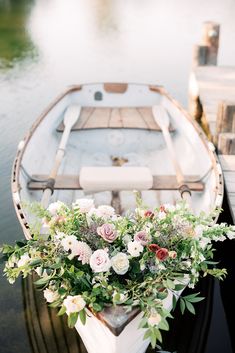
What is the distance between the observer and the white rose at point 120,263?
9.55 ft

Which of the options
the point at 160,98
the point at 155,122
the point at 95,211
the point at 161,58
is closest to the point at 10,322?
the point at 95,211

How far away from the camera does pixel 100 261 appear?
2865 millimetres

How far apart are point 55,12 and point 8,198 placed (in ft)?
57.5

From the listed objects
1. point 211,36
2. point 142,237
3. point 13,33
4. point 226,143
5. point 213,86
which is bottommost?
point 226,143

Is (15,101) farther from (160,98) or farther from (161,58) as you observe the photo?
(161,58)

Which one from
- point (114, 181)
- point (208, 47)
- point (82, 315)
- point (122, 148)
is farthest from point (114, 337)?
point (208, 47)

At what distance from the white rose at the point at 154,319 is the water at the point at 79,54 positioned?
1886 millimetres

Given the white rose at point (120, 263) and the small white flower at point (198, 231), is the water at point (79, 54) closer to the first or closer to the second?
the small white flower at point (198, 231)

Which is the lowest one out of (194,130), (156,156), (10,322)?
(10,322)

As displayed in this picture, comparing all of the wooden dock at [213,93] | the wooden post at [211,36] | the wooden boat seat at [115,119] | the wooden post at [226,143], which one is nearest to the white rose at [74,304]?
the wooden dock at [213,93]

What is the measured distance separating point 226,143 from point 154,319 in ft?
12.7

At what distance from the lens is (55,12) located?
72.0 feet

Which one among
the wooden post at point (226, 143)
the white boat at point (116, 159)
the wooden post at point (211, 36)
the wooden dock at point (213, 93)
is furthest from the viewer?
the wooden post at point (211, 36)

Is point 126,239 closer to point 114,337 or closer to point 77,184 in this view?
point 114,337
